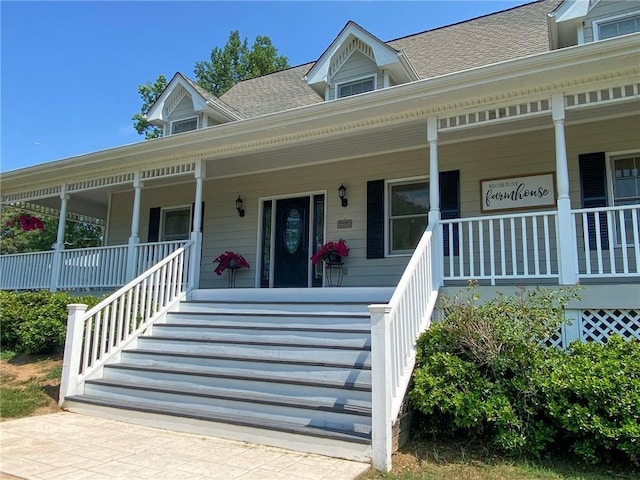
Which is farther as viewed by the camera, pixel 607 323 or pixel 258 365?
pixel 258 365

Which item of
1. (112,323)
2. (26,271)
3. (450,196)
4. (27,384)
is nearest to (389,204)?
(450,196)

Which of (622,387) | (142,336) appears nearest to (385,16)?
(142,336)

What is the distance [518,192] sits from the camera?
6.73m

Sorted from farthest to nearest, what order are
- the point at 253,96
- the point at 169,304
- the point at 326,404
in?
the point at 253,96
the point at 169,304
the point at 326,404

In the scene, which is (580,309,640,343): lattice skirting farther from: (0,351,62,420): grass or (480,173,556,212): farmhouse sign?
(0,351,62,420): grass

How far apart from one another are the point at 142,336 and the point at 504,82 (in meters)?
5.40

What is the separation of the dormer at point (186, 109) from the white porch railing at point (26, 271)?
143 inches

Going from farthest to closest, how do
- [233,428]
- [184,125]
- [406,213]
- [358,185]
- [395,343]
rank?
1. [184,125]
2. [358,185]
3. [406,213]
4. [233,428]
5. [395,343]

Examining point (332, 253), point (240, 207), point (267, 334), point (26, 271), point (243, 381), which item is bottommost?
point (243, 381)

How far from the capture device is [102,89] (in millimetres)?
15680

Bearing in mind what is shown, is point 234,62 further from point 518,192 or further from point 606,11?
point 518,192

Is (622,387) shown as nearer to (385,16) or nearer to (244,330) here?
(244,330)

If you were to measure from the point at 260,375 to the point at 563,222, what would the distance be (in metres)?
3.58

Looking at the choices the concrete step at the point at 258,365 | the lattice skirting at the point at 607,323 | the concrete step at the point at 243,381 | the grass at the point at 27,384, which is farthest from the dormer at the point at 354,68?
the grass at the point at 27,384
